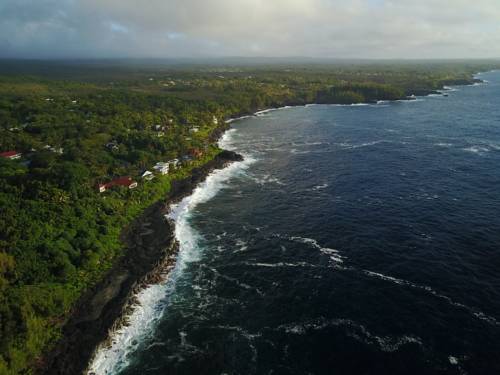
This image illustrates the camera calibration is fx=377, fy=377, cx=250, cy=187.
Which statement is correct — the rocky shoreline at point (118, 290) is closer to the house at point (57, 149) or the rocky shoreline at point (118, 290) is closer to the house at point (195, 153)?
the house at point (195, 153)

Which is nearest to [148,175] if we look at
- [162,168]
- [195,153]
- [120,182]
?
[162,168]

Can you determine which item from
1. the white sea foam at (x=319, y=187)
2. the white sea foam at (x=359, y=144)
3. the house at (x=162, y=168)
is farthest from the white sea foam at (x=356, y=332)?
the white sea foam at (x=359, y=144)

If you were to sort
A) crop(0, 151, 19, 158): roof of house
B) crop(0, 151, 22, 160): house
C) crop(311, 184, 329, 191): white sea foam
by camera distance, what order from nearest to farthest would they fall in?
1. crop(311, 184, 329, 191): white sea foam
2. crop(0, 151, 22, 160): house
3. crop(0, 151, 19, 158): roof of house

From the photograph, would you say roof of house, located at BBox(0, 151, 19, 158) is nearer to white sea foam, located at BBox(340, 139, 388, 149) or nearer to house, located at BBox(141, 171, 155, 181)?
house, located at BBox(141, 171, 155, 181)

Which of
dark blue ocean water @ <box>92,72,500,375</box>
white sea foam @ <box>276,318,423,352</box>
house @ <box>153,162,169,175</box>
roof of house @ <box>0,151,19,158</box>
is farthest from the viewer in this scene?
roof of house @ <box>0,151,19,158</box>

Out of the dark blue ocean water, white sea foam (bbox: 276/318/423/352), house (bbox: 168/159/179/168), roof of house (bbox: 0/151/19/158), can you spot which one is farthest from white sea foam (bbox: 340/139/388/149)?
roof of house (bbox: 0/151/19/158)

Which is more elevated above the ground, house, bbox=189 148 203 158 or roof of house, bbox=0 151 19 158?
roof of house, bbox=0 151 19 158
